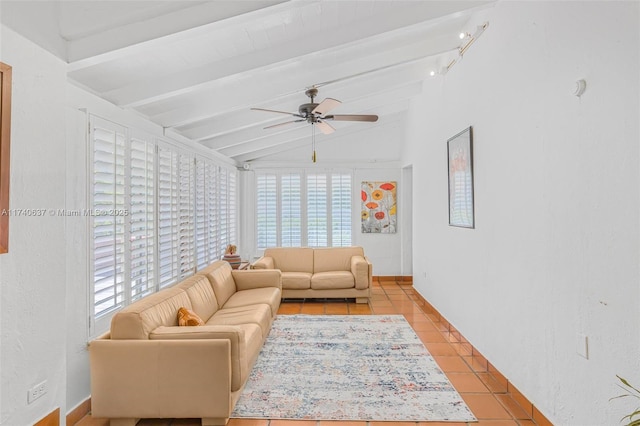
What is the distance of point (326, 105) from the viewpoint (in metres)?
3.78

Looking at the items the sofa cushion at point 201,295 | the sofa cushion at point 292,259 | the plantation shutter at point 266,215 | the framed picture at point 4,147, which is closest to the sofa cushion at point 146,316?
the sofa cushion at point 201,295

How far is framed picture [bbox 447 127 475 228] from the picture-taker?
3.61 meters

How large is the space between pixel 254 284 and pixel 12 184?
3350 mm

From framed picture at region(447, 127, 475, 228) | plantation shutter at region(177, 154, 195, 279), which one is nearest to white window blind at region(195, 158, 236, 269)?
plantation shutter at region(177, 154, 195, 279)

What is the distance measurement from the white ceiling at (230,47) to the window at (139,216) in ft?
1.23

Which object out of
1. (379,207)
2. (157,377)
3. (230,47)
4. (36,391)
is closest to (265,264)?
(379,207)

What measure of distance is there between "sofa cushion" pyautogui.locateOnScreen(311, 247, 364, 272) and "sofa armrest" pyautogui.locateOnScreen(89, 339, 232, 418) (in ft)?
12.7

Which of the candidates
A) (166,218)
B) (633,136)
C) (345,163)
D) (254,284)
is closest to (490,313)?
(633,136)

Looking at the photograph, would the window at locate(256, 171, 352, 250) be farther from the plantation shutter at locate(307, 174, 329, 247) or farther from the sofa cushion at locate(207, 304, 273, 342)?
the sofa cushion at locate(207, 304, 273, 342)

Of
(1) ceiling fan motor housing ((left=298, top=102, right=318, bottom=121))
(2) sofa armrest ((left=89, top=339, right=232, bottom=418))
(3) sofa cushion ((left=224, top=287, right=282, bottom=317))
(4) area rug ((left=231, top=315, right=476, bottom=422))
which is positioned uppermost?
(1) ceiling fan motor housing ((left=298, top=102, right=318, bottom=121))

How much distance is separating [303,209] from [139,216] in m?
4.29

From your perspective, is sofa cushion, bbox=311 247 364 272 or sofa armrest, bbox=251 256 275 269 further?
sofa cushion, bbox=311 247 364 272

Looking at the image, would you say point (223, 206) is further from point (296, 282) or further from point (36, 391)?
point (36, 391)

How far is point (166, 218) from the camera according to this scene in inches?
152
